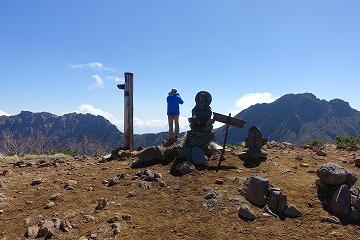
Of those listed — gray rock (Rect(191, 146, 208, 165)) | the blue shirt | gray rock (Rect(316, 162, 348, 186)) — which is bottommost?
gray rock (Rect(316, 162, 348, 186))

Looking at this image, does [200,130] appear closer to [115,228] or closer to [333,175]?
[333,175]

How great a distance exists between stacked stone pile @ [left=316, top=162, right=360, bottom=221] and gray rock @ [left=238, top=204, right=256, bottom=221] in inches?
75.5

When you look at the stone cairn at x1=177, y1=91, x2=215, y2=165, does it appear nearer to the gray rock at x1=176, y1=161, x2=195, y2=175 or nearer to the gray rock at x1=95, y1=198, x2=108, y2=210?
the gray rock at x1=176, y1=161, x2=195, y2=175

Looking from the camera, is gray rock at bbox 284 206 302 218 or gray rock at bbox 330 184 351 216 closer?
gray rock at bbox 284 206 302 218

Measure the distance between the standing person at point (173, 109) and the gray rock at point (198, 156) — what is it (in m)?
3.57

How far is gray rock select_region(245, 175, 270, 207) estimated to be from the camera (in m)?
7.36

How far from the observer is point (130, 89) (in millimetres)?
13516

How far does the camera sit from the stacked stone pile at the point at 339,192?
7145mm

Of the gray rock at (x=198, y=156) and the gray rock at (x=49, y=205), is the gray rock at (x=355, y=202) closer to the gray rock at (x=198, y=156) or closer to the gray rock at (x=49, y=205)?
the gray rock at (x=198, y=156)

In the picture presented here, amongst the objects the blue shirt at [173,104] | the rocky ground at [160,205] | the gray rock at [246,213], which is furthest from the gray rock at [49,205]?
the blue shirt at [173,104]

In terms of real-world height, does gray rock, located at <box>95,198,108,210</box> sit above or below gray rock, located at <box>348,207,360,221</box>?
above

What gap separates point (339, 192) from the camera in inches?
292

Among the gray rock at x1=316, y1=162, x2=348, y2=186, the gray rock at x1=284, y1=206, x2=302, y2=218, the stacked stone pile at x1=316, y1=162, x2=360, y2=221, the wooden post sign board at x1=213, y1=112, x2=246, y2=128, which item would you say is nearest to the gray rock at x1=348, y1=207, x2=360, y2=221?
the stacked stone pile at x1=316, y1=162, x2=360, y2=221

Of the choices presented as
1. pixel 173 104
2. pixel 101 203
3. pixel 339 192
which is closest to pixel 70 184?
pixel 101 203
